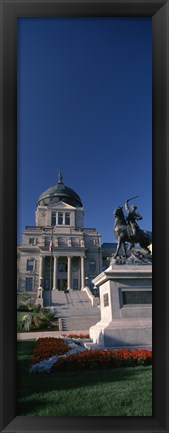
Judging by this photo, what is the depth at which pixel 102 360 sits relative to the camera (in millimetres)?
8016

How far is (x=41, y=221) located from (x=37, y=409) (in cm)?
6160

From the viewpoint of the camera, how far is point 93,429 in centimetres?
416

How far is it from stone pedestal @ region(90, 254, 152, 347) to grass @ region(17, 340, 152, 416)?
2268 millimetres

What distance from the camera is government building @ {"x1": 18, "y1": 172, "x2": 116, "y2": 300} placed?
193 ft

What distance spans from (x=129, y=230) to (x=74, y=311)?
22796mm

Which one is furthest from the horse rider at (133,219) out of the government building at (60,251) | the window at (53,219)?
the window at (53,219)

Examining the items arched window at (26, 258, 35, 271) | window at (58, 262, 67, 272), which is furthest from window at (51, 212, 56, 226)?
arched window at (26, 258, 35, 271)

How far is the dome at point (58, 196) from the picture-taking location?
71938 mm

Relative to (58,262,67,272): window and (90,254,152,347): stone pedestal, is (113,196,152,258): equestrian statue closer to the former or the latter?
(90,254,152,347): stone pedestal

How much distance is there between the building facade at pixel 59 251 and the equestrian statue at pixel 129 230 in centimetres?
4496

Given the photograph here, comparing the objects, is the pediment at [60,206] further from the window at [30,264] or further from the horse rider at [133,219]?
the horse rider at [133,219]
